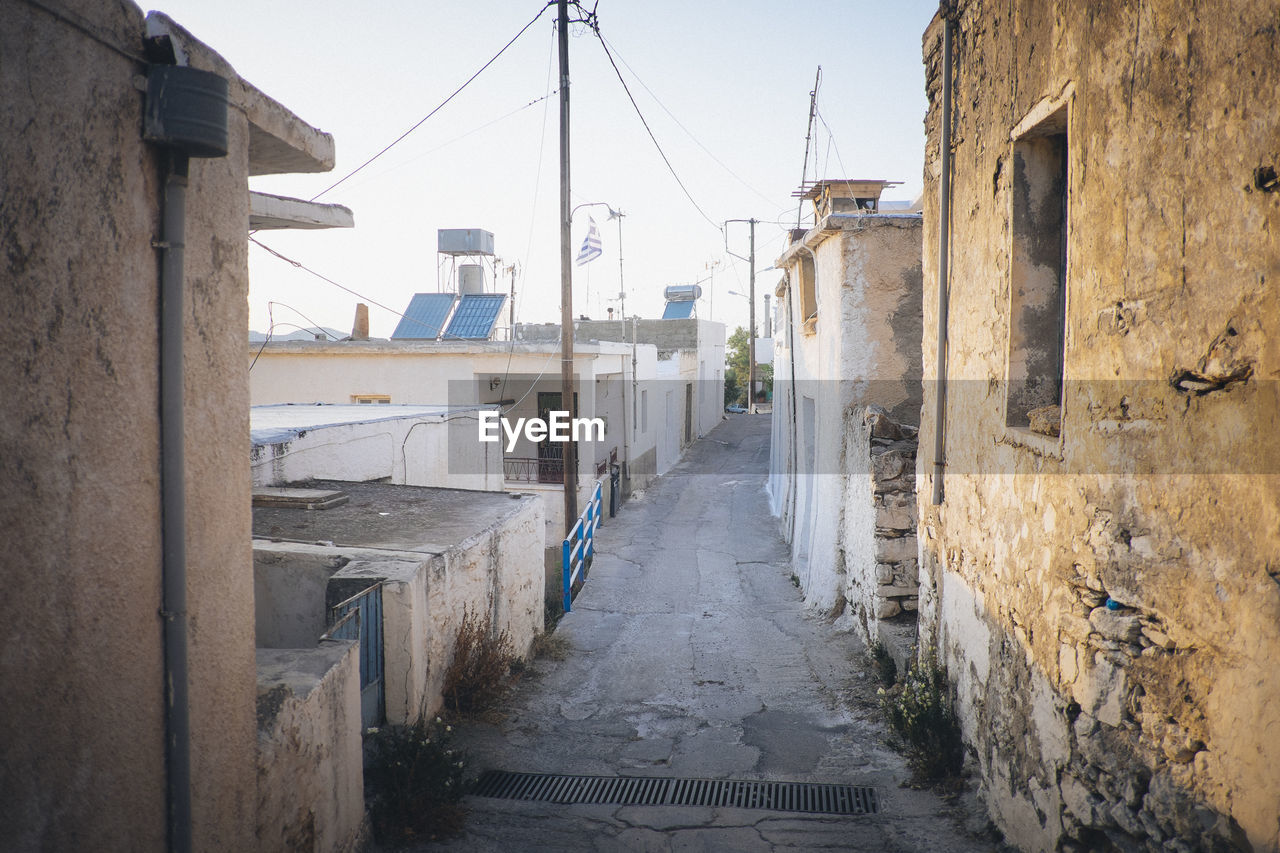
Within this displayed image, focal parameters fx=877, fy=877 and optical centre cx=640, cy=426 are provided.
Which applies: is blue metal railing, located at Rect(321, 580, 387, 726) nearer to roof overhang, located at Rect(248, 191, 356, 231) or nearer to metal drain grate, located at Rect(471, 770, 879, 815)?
metal drain grate, located at Rect(471, 770, 879, 815)

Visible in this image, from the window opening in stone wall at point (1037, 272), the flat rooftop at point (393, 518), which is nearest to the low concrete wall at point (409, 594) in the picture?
the flat rooftop at point (393, 518)

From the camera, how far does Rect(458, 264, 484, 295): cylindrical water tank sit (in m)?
22.5

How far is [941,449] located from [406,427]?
6492 mm

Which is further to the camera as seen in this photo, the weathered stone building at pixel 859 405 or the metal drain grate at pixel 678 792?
the weathered stone building at pixel 859 405

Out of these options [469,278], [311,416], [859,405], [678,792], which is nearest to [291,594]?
[678,792]

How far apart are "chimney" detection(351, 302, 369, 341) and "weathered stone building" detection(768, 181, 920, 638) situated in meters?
9.72

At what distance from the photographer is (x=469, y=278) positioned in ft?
74.0

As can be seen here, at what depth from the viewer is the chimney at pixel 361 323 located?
18.1 m

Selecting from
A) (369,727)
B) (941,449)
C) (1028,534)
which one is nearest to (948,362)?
(941,449)

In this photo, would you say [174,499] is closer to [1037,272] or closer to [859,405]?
[1037,272]

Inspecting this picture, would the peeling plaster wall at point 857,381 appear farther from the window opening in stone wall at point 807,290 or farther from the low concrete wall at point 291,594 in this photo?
the low concrete wall at point 291,594

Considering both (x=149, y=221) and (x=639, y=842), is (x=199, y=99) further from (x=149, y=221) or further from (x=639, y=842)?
(x=639, y=842)

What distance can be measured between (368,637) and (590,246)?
1409 cm

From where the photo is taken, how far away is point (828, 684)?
6.74m
